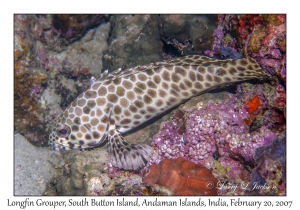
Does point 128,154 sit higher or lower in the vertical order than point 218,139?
lower

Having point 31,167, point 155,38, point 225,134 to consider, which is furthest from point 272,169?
point 31,167

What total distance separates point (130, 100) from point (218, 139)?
212 centimetres

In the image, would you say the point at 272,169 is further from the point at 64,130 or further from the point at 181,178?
the point at 64,130

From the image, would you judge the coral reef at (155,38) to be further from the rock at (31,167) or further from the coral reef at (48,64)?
the rock at (31,167)

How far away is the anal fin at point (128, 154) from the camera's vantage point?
17.8 feet

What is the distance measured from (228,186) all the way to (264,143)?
3.42 feet

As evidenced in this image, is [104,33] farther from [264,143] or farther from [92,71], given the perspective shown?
[264,143]

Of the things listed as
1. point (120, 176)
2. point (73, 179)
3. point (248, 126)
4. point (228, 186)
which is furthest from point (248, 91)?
point (73, 179)

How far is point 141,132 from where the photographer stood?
6.28 m

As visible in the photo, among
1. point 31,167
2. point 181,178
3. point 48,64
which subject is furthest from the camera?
point 48,64

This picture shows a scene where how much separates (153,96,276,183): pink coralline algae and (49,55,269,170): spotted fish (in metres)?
0.52

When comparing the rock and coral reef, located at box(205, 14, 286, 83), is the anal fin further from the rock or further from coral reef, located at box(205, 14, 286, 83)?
coral reef, located at box(205, 14, 286, 83)

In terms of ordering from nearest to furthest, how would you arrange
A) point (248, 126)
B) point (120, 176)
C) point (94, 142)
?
point (248, 126) < point (120, 176) < point (94, 142)

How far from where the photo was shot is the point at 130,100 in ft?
19.0
